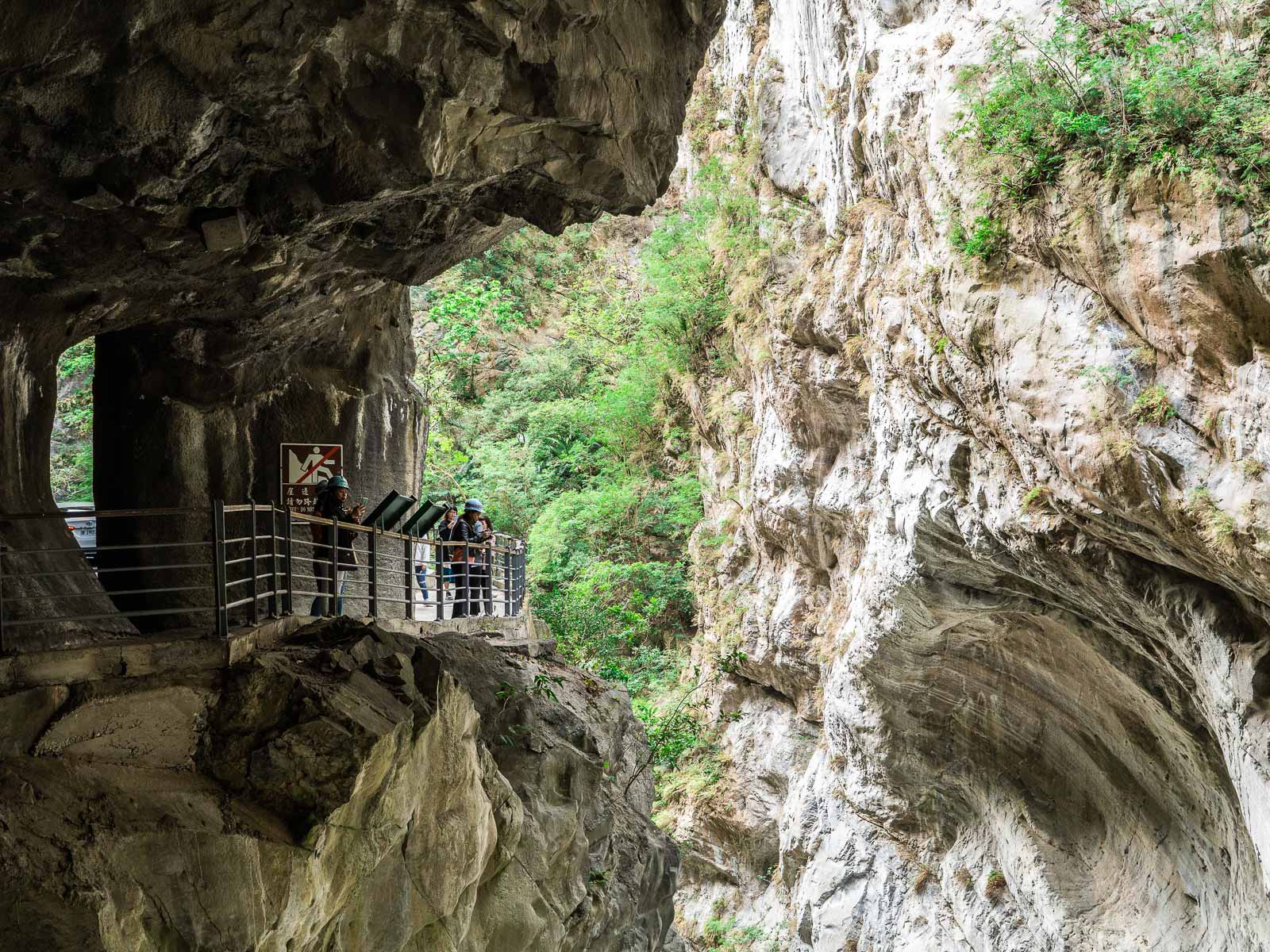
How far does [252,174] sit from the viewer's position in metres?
8.20

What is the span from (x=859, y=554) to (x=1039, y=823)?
4.76m

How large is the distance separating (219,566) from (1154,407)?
23.9 ft

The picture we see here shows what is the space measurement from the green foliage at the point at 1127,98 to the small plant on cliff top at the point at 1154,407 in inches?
62.8

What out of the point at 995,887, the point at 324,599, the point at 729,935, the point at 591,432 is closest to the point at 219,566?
the point at 324,599

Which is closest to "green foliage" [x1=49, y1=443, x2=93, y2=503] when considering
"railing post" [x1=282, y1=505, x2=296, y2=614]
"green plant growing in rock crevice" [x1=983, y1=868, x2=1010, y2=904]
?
"railing post" [x1=282, y1=505, x2=296, y2=614]

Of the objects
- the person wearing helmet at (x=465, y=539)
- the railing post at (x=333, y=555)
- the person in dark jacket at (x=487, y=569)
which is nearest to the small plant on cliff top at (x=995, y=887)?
the person in dark jacket at (x=487, y=569)

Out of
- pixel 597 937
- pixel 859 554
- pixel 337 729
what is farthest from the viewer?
pixel 859 554

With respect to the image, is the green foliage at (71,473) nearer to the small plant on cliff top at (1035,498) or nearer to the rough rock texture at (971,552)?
the rough rock texture at (971,552)

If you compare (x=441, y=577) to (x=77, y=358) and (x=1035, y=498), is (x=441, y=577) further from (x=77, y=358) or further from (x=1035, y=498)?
(x=77, y=358)

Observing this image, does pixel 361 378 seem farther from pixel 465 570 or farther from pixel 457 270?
pixel 457 270

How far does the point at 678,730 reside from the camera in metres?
20.0

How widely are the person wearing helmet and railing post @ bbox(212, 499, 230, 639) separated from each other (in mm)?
5915

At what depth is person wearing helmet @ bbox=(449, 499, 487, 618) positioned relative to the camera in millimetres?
13102

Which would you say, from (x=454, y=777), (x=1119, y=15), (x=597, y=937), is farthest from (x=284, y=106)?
(x=597, y=937)
